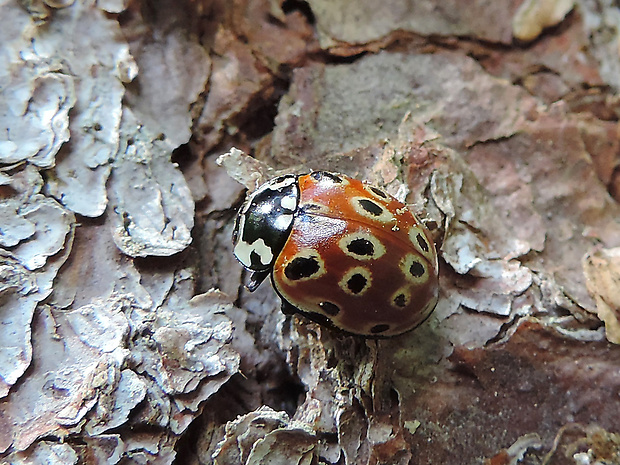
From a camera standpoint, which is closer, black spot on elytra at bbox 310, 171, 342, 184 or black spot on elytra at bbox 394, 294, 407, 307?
black spot on elytra at bbox 394, 294, 407, 307

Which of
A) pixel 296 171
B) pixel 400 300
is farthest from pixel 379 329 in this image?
pixel 296 171

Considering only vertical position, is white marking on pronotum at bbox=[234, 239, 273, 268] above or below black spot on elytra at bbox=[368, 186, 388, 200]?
below

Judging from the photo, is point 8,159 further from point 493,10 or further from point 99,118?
point 493,10

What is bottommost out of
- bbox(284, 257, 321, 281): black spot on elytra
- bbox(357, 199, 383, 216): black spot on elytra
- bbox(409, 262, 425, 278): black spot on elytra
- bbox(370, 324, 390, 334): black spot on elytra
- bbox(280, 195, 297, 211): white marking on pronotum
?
bbox(370, 324, 390, 334): black spot on elytra

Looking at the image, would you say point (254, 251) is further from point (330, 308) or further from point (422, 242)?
point (422, 242)

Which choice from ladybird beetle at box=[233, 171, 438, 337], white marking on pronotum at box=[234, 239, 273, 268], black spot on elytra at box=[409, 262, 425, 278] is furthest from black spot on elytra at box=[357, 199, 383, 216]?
white marking on pronotum at box=[234, 239, 273, 268]

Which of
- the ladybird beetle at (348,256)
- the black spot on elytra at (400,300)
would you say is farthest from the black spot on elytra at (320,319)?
the black spot on elytra at (400,300)

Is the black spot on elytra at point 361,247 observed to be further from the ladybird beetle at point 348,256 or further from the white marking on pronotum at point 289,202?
→ the white marking on pronotum at point 289,202

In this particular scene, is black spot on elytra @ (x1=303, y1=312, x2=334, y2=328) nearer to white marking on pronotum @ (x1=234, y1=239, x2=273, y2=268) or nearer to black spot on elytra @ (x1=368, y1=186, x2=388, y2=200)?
white marking on pronotum @ (x1=234, y1=239, x2=273, y2=268)
